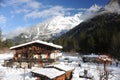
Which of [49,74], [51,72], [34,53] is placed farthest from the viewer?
[34,53]

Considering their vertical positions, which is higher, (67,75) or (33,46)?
(33,46)

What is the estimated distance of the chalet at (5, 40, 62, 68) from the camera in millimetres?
58094

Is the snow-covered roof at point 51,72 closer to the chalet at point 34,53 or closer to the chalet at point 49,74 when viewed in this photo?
the chalet at point 49,74

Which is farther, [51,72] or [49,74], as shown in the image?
[51,72]

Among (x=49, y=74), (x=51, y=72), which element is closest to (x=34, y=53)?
(x=51, y=72)

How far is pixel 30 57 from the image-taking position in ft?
194

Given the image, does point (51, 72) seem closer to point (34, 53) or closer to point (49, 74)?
point (49, 74)

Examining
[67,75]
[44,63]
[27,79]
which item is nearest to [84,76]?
[67,75]

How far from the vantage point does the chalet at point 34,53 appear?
58094 mm

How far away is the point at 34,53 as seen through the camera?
195 feet

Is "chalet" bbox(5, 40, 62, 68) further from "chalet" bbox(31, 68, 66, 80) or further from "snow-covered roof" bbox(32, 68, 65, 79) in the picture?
"chalet" bbox(31, 68, 66, 80)

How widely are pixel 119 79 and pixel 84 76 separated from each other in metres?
5.84

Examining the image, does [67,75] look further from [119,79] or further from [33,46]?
[33,46]

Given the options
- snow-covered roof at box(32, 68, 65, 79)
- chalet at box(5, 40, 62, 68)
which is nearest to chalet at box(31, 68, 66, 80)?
snow-covered roof at box(32, 68, 65, 79)
